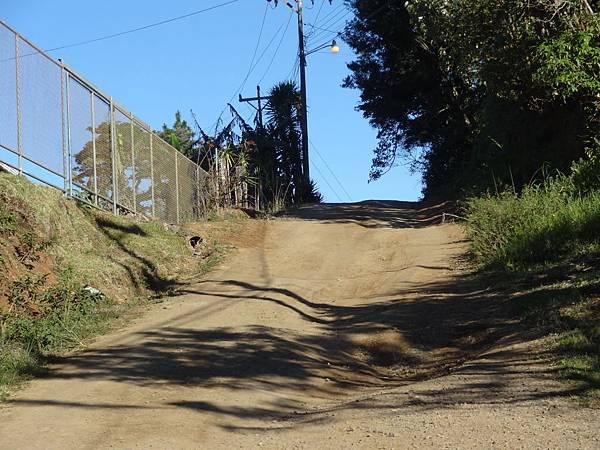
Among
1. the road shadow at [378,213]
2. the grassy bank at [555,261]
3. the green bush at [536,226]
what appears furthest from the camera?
the road shadow at [378,213]

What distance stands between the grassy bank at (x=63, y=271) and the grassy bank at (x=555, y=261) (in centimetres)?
532

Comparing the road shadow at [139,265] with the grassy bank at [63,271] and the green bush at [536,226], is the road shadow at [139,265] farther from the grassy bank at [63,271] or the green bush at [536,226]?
the green bush at [536,226]

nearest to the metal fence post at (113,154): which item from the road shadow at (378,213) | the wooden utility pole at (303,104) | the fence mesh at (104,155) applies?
the fence mesh at (104,155)

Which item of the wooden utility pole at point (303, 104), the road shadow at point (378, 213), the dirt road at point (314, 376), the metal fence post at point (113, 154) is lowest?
the dirt road at point (314, 376)

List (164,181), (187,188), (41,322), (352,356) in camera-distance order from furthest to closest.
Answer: (187,188), (164,181), (41,322), (352,356)

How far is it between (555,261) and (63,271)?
7135 millimetres

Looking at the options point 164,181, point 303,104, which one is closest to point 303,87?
point 303,104

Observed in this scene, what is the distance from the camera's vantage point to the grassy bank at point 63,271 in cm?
926

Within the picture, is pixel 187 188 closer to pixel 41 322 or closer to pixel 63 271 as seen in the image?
pixel 63 271

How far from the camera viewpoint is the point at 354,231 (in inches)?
811

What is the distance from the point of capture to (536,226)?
12.7 meters

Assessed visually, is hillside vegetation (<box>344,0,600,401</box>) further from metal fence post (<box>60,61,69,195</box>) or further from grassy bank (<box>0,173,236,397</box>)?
metal fence post (<box>60,61,69,195</box>)

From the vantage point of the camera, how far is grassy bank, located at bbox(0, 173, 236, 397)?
9258 millimetres

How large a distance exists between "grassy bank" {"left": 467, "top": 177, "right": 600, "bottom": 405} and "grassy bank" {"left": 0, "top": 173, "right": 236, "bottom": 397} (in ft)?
17.5
